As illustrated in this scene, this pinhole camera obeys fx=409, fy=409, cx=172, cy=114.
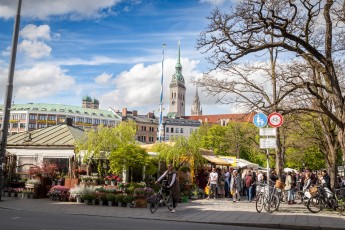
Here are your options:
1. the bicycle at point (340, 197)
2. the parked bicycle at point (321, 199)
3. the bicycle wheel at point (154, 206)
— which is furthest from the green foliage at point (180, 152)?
the bicycle at point (340, 197)

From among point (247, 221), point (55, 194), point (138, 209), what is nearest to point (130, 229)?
point (247, 221)

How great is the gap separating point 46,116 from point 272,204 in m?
129

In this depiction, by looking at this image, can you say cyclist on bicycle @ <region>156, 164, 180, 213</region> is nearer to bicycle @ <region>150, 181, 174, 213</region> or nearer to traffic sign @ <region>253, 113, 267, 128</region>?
bicycle @ <region>150, 181, 174, 213</region>

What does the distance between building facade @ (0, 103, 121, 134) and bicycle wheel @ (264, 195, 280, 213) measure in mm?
118840

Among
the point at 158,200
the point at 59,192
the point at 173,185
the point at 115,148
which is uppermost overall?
the point at 115,148

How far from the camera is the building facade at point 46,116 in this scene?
441ft

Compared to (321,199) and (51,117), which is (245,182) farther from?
(51,117)

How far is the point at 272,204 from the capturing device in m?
17.1

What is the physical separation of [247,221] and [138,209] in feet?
18.6

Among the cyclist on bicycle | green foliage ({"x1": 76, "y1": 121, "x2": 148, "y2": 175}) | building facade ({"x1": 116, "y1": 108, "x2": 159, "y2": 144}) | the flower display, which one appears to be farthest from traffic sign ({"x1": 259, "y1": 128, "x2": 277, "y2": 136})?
building facade ({"x1": 116, "y1": 108, "x2": 159, "y2": 144})

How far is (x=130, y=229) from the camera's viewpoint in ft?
36.0

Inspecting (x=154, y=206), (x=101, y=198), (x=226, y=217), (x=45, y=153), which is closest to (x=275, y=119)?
(x=226, y=217)

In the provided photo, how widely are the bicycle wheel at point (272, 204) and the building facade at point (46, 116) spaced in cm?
11884

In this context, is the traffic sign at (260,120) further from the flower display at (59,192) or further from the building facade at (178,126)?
the building facade at (178,126)
